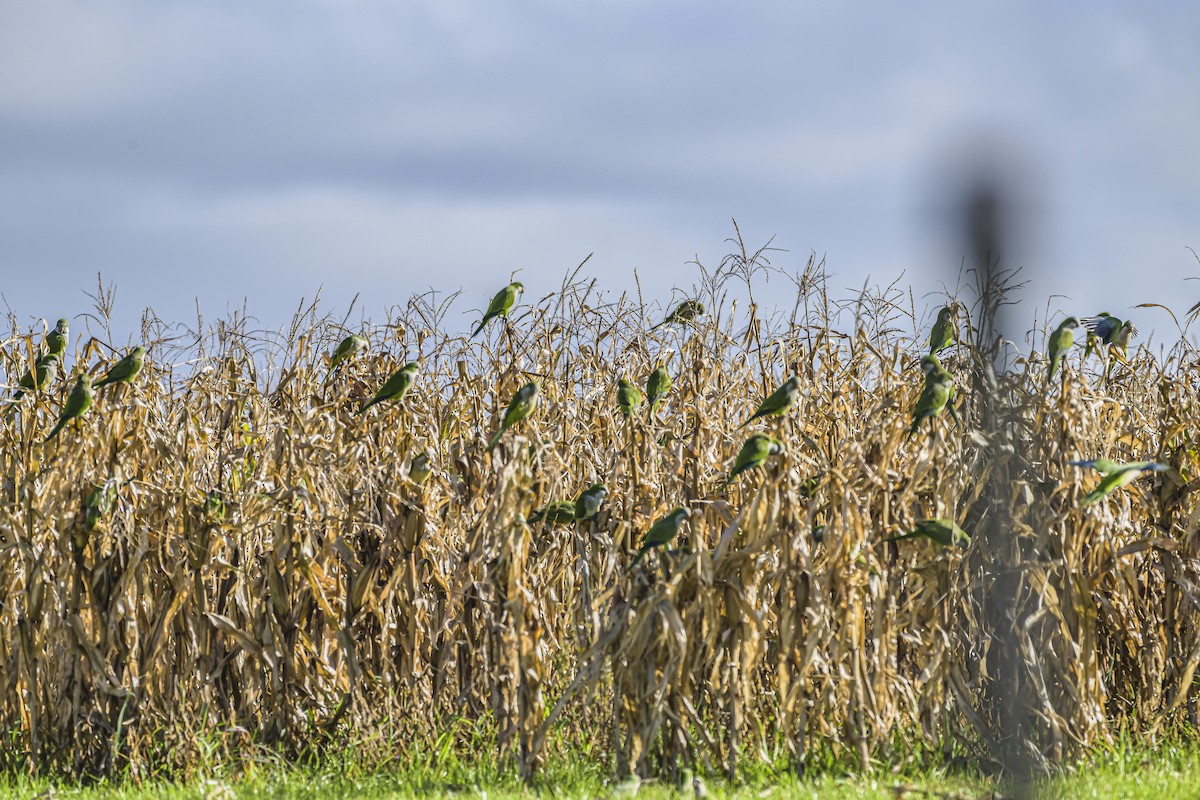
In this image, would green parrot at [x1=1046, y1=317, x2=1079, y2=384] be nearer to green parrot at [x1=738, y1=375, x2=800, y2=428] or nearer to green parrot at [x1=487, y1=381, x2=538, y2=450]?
green parrot at [x1=738, y1=375, x2=800, y2=428]

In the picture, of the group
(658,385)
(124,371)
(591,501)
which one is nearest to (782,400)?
(658,385)

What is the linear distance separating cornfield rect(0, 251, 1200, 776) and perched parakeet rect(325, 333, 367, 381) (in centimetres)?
9

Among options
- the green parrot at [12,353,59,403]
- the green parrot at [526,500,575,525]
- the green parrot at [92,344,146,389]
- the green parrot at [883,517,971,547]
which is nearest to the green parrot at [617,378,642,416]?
the green parrot at [526,500,575,525]

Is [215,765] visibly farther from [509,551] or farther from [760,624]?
[760,624]

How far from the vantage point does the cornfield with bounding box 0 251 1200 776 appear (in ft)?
12.0

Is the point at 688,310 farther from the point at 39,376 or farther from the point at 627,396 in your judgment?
the point at 39,376

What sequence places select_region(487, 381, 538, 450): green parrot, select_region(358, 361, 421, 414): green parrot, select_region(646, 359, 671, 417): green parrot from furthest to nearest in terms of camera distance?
select_region(646, 359, 671, 417): green parrot < select_region(358, 361, 421, 414): green parrot < select_region(487, 381, 538, 450): green parrot

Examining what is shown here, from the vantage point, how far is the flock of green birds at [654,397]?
3.50 m

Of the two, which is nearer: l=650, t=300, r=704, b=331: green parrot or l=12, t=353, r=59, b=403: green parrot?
l=12, t=353, r=59, b=403: green parrot

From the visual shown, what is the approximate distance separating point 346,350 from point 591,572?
131cm

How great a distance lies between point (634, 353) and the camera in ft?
15.5

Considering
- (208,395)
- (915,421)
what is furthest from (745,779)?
(208,395)

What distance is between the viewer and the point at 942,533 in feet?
11.8

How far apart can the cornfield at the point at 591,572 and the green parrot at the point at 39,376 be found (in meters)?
0.07
